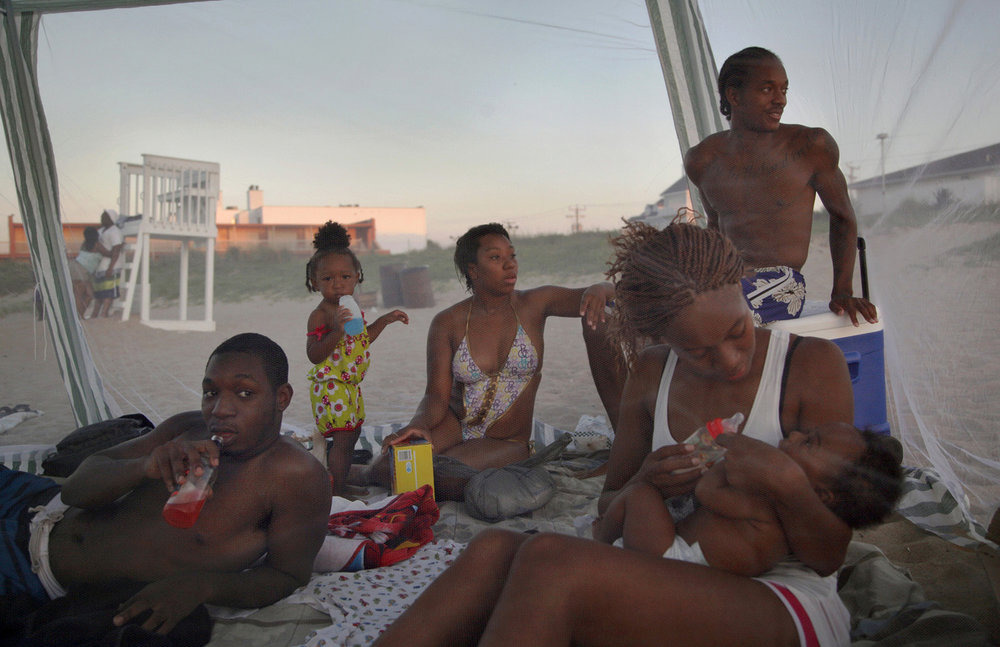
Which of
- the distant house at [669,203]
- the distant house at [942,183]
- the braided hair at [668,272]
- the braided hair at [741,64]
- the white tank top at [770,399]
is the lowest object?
the white tank top at [770,399]

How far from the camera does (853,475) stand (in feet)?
4.29

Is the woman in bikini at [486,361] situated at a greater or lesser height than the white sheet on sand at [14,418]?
greater

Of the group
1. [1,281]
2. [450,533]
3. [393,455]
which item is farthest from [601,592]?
[1,281]

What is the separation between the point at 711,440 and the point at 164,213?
190 inches

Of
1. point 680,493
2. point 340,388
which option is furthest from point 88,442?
point 680,493

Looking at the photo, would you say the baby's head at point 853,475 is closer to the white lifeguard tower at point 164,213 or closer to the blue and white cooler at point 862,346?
the blue and white cooler at point 862,346

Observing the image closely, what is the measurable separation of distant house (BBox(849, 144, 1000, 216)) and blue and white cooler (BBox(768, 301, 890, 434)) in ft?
1.53

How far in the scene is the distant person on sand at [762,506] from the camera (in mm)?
1314

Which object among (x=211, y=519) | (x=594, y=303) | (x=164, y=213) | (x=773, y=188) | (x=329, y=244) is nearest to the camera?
(x=211, y=519)

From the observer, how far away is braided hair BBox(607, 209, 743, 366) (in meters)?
1.50

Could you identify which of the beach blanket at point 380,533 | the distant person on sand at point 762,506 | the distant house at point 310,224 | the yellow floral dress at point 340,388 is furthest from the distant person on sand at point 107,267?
the distant person on sand at point 762,506

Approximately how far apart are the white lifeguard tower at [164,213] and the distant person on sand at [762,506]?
4.39 metres

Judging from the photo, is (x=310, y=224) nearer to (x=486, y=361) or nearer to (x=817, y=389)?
(x=486, y=361)

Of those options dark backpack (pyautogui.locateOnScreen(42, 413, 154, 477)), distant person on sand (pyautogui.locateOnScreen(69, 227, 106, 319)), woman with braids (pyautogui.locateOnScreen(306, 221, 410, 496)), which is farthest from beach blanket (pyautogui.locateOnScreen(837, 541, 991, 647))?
distant person on sand (pyautogui.locateOnScreen(69, 227, 106, 319))
